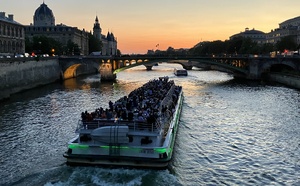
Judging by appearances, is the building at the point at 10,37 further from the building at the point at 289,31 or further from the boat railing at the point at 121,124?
the building at the point at 289,31

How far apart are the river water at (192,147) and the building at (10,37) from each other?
3472cm

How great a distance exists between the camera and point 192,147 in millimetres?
21859

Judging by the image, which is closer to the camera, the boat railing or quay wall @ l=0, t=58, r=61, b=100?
the boat railing

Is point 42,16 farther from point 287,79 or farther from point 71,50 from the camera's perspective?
point 287,79

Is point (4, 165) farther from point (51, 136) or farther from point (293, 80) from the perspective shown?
point (293, 80)

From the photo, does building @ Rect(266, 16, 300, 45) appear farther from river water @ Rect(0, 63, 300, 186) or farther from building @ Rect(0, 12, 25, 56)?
river water @ Rect(0, 63, 300, 186)

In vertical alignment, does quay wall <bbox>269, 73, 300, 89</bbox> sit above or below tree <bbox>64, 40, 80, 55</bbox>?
below

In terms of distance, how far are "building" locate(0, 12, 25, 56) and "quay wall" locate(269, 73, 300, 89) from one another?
170 feet

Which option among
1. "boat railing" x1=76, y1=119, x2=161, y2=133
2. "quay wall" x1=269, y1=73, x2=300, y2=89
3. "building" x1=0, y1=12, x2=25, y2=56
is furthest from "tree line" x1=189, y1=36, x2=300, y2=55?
"boat railing" x1=76, y1=119, x2=161, y2=133

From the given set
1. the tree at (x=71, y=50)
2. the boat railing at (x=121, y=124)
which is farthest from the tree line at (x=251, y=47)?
the boat railing at (x=121, y=124)

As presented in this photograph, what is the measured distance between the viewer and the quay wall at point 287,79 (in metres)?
54.9

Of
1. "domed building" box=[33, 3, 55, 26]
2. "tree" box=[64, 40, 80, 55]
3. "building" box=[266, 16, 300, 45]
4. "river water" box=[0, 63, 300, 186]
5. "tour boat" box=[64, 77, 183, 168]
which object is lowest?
"river water" box=[0, 63, 300, 186]

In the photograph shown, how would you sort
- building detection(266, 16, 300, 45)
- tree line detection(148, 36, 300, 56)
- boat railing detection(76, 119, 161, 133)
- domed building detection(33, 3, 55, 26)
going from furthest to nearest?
domed building detection(33, 3, 55, 26), building detection(266, 16, 300, 45), tree line detection(148, 36, 300, 56), boat railing detection(76, 119, 161, 133)

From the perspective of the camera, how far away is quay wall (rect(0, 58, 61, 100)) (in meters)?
45.4
